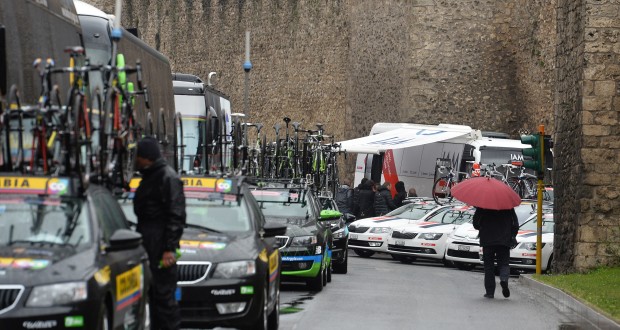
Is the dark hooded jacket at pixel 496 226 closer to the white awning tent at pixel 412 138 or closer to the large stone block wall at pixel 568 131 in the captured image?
the large stone block wall at pixel 568 131

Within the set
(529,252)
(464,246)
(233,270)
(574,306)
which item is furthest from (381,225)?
(233,270)

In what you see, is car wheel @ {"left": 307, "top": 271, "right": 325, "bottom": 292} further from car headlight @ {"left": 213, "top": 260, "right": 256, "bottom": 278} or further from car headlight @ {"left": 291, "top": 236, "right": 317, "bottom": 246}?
car headlight @ {"left": 213, "top": 260, "right": 256, "bottom": 278}

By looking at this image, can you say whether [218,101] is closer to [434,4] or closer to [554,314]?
[434,4]

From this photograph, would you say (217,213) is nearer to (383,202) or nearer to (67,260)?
(67,260)

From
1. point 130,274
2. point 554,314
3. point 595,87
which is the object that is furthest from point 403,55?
point 130,274

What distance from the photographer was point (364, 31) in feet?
158

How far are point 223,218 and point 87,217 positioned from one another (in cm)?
341

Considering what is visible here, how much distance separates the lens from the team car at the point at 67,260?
9164 mm

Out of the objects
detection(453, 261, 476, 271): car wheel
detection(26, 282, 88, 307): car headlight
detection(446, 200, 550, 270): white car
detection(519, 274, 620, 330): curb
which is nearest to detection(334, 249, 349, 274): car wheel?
detection(519, 274, 620, 330): curb

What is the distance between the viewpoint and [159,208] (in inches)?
457

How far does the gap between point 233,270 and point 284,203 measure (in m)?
8.03

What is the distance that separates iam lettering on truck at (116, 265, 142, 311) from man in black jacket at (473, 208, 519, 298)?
9.69 m

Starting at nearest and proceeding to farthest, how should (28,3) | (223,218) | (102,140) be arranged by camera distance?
(102,140) → (223,218) → (28,3)

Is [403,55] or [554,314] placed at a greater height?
[403,55]
